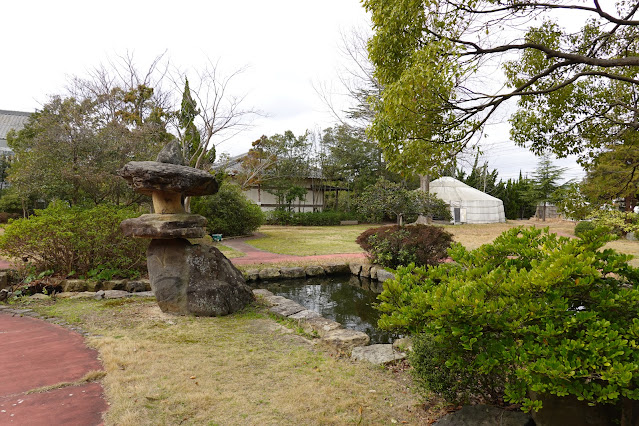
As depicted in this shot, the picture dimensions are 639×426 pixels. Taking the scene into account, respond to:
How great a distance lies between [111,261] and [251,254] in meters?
5.13

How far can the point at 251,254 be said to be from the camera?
39.3ft

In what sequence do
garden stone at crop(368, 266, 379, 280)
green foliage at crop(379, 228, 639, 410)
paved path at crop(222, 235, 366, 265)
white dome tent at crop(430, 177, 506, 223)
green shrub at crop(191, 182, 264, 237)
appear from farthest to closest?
white dome tent at crop(430, 177, 506, 223)
green shrub at crop(191, 182, 264, 237)
paved path at crop(222, 235, 366, 265)
garden stone at crop(368, 266, 379, 280)
green foliage at crop(379, 228, 639, 410)

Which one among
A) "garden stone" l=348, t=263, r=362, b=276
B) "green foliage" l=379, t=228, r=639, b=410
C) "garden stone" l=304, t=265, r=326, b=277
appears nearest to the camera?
"green foliage" l=379, t=228, r=639, b=410

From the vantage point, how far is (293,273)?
366 inches

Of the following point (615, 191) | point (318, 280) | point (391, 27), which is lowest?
point (318, 280)

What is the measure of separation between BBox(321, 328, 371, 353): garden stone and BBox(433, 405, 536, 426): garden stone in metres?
1.72

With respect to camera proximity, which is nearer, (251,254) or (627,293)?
(627,293)

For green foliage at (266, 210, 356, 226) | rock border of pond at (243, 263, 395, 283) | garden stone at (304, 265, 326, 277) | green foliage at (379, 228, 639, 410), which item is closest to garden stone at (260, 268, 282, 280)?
rock border of pond at (243, 263, 395, 283)

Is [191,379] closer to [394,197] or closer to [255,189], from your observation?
[394,197]

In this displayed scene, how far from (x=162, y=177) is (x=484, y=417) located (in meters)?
4.49

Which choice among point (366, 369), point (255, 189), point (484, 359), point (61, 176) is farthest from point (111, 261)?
point (255, 189)

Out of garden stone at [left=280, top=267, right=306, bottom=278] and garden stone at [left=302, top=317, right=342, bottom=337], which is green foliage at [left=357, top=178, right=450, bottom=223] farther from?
garden stone at [left=302, top=317, right=342, bottom=337]

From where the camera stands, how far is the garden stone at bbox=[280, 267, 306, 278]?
9184 millimetres

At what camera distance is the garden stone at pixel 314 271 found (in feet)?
31.1
